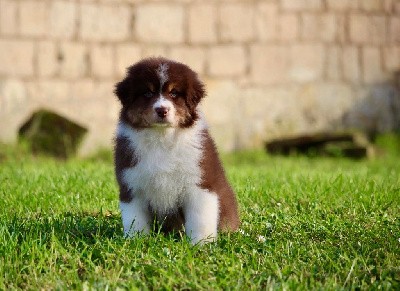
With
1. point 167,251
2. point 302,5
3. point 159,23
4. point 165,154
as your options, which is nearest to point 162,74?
point 165,154

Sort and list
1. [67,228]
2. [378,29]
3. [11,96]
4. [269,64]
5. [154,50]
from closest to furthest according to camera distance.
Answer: [67,228]
[11,96]
[154,50]
[269,64]
[378,29]

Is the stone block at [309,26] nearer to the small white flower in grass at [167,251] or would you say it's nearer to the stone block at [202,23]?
the stone block at [202,23]

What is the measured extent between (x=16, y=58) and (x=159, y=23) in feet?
6.12

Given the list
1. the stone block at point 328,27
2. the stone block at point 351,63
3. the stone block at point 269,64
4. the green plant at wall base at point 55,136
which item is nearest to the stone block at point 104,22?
the green plant at wall base at point 55,136

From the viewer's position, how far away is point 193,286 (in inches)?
157

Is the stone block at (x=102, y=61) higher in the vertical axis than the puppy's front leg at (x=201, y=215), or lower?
higher

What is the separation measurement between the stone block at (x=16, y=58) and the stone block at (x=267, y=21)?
9.84 ft

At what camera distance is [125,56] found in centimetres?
1112

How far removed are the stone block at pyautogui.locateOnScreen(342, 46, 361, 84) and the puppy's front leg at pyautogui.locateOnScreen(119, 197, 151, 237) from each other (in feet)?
26.0

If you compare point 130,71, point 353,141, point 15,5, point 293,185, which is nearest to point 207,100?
point 353,141

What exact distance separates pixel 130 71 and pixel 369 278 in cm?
161

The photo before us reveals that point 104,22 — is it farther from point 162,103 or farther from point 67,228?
point 162,103

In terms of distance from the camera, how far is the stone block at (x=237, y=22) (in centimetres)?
1150

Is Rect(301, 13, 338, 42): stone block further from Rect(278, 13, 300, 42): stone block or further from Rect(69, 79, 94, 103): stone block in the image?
Rect(69, 79, 94, 103): stone block
